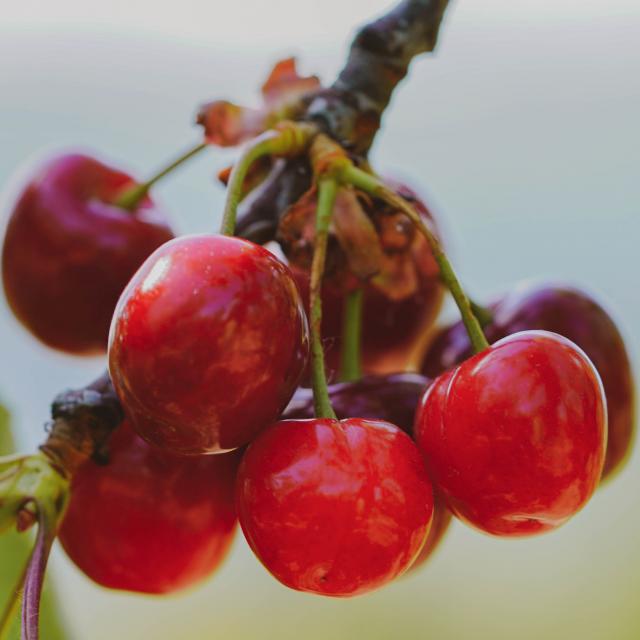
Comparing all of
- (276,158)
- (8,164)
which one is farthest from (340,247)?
(8,164)

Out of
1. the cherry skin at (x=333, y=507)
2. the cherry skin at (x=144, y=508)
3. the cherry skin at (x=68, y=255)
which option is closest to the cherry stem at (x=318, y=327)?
the cherry skin at (x=333, y=507)

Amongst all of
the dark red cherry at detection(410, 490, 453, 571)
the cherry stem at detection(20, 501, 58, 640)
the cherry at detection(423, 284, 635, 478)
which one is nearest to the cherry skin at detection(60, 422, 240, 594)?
the cherry stem at detection(20, 501, 58, 640)

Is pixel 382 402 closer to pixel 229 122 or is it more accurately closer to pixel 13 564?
pixel 229 122

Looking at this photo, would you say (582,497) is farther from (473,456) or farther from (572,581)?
(572,581)

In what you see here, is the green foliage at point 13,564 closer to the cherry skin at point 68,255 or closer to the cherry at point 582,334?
the cherry skin at point 68,255

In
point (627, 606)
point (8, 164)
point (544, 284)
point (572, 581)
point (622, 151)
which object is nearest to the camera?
point (544, 284)
